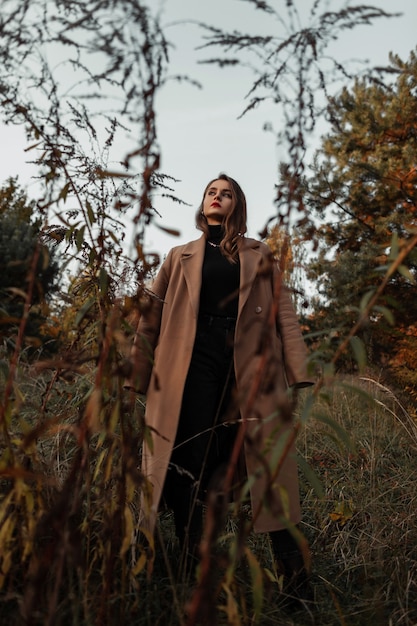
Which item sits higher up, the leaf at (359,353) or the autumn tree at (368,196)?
the autumn tree at (368,196)

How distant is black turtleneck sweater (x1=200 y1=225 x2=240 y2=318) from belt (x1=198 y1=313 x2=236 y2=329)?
0.02 m

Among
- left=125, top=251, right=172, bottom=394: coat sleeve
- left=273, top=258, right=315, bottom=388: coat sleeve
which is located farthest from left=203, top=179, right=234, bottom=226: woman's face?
left=273, top=258, right=315, bottom=388: coat sleeve

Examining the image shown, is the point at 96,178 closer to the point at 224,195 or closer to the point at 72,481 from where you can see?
the point at 72,481

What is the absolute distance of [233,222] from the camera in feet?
9.46

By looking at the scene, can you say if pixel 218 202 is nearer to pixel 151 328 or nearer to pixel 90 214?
pixel 151 328

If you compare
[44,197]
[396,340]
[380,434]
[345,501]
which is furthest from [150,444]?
[396,340]

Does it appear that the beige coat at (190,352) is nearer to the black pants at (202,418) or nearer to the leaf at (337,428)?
the black pants at (202,418)

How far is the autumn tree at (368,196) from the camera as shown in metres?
8.04

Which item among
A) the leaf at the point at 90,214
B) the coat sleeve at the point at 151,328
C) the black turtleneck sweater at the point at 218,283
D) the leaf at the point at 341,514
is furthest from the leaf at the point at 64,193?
the leaf at the point at 341,514

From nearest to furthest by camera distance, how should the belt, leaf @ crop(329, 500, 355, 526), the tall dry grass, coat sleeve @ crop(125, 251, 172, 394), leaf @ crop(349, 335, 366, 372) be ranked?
leaf @ crop(349, 335, 366, 372) < the tall dry grass < coat sleeve @ crop(125, 251, 172, 394) < the belt < leaf @ crop(329, 500, 355, 526)

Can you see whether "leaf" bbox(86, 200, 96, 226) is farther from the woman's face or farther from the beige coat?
the woman's face

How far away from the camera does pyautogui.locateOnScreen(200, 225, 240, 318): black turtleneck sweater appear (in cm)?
266

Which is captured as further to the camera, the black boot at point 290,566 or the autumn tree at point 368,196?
the autumn tree at point 368,196

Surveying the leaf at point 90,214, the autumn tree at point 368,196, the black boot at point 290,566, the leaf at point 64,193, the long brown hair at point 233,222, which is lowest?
the black boot at point 290,566
